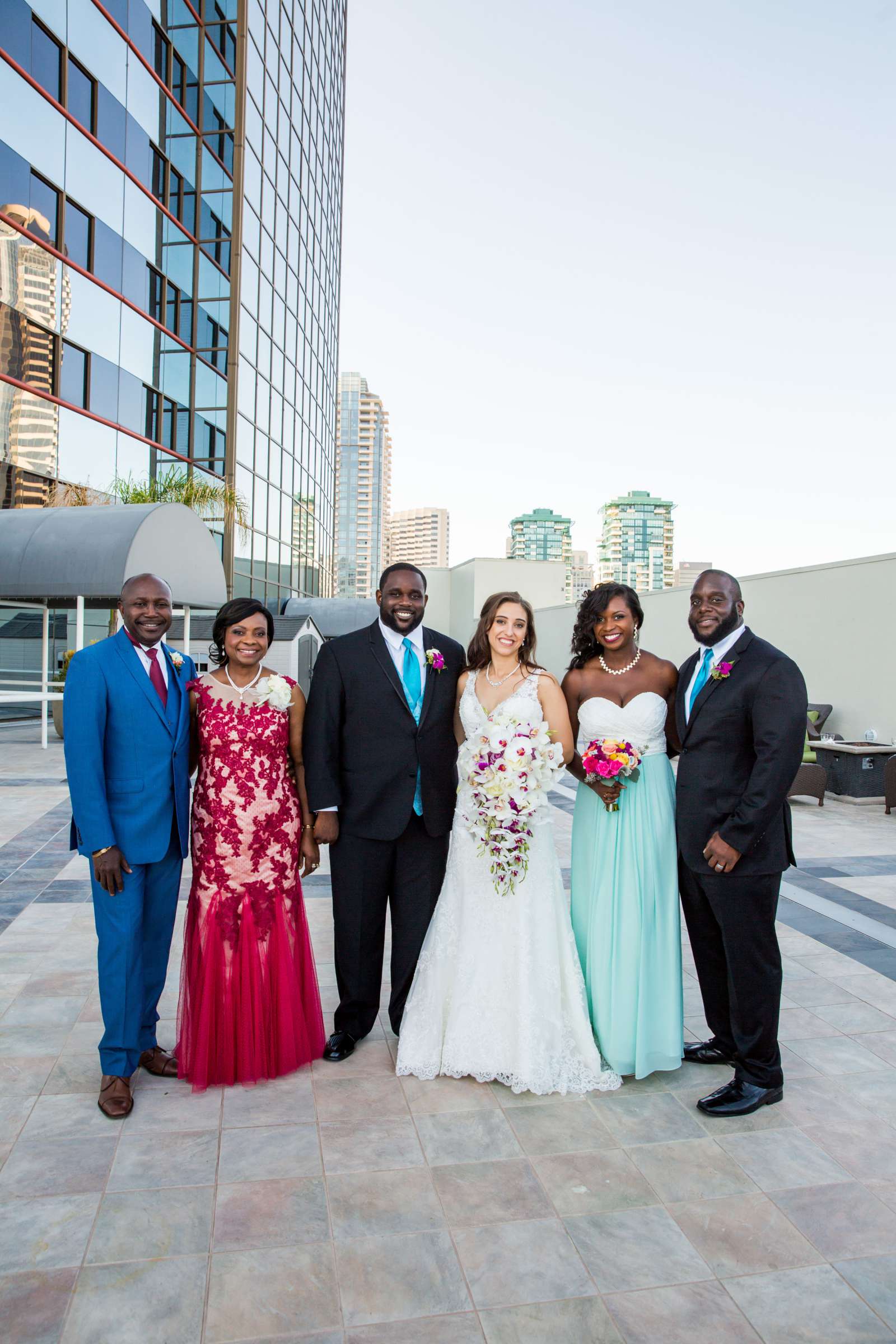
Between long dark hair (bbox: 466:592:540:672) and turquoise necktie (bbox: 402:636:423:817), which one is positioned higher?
long dark hair (bbox: 466:592:540:672)

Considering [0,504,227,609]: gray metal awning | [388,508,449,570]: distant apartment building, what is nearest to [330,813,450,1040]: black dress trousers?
[0,504,227,609]: gray metal awning

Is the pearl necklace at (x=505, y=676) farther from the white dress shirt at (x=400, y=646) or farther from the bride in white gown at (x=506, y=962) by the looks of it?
the white dress shirt at (x=400, y=646)

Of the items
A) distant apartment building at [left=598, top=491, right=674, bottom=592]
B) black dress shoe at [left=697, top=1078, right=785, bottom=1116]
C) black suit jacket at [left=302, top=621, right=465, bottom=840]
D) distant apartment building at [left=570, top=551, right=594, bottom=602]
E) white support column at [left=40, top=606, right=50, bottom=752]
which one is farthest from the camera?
distant apartment building at [left=598, top=491, right=674, bottom=592]

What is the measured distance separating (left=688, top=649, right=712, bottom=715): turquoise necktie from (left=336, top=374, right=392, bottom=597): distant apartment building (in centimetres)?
8862

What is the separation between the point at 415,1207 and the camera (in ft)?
8.07

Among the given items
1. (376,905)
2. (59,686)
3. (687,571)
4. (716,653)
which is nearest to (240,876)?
(376,905)

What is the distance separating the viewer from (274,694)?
321 centimetres

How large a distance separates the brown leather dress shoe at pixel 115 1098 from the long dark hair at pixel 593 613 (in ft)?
7.78

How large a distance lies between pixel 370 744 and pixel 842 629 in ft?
36.3

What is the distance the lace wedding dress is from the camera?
3230 millimetres

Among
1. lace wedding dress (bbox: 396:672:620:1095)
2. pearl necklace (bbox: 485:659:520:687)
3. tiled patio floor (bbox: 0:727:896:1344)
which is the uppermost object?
pearl necklace (bbox: 485:659:520:687)

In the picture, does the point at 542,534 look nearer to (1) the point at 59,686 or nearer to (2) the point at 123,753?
(1) the point at 59,686

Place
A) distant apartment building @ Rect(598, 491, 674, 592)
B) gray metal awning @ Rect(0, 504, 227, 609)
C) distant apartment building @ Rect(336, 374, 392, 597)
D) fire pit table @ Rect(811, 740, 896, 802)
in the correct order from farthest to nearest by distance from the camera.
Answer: distant apartment building @ Rect(598, 491, 674, 592) < distant apartment building @ Rect(336, 374, 392, 597) < gray metal awning @ Rect(0, 504, 227, 609) < fire pit table @ Rect(811, 740, 896, 802)

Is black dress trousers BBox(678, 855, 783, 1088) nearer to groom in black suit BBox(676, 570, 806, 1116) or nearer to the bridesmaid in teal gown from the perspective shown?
groom in black suit BBox(676, 570, 806, 1116)
